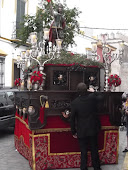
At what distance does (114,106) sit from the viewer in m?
6.38

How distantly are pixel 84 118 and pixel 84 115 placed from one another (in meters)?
0.06

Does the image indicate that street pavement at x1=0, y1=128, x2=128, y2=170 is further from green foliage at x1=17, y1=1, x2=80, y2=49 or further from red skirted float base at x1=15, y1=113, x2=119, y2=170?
green foliage at x1=17, y1=1, x2=80, y2=49

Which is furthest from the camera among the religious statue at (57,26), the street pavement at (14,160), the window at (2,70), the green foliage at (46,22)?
the window at (2,70)

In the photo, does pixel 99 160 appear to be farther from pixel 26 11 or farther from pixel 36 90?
pixel 26 11

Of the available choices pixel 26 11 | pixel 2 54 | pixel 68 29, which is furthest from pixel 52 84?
pixel 26 11

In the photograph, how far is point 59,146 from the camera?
6.14 m

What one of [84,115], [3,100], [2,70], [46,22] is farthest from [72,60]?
[2,70]

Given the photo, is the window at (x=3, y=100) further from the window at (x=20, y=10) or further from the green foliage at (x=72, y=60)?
the window at (x=20, y=10)

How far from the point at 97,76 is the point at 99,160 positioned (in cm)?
203

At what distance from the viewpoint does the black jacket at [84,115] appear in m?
5.54

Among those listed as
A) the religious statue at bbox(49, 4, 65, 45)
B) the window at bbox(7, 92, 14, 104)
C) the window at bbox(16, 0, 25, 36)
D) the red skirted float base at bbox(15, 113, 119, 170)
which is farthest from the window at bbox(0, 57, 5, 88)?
the red skirted float base at bbox(15, 113, 119, 170)

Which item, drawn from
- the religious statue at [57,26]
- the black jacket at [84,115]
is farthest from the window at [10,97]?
the black jacket at [84,115]

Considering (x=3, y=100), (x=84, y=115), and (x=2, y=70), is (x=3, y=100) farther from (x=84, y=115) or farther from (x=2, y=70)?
(x=2, y=70)

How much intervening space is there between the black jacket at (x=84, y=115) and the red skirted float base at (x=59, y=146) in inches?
23.3
